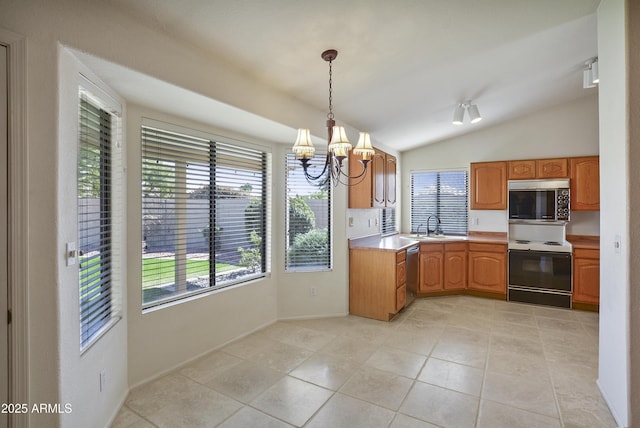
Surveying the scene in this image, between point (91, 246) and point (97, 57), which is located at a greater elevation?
point (97, 57)

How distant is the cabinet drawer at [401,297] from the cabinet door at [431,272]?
0.74 m

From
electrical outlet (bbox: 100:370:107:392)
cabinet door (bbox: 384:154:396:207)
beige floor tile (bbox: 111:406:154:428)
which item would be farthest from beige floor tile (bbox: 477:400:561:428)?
cabinet door (bbox: 384:154:396:207)

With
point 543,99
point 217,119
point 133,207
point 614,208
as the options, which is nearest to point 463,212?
point 543,99

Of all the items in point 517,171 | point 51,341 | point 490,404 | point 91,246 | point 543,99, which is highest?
point 543,99

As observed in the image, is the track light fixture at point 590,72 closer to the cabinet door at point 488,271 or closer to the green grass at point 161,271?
the cabinet door at point 488,271

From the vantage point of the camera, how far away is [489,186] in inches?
189

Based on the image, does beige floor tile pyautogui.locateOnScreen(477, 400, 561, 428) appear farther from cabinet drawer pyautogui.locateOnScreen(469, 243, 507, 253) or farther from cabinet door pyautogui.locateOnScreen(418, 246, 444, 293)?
cabinet drawer pyautogui.locateOnScreen(469, 243, 507, 253)

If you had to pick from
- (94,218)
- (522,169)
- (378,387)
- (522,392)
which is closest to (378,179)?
(522,169)

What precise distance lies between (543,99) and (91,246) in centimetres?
520

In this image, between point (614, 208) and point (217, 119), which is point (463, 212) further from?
point (217, 119)

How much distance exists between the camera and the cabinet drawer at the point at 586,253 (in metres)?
3.91

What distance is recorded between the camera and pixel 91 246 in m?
1.87

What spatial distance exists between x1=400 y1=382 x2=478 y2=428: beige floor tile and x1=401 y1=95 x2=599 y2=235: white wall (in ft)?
11.4

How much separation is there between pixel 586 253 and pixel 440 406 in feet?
10.9
